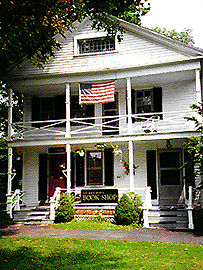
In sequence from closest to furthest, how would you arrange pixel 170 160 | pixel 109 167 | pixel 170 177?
pixel 170 177
pixel 170 160
pixel 109 167

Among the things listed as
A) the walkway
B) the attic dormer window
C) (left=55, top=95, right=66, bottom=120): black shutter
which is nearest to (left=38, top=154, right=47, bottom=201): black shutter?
(left=55, top=95, right=66, bottom=120): black shutter

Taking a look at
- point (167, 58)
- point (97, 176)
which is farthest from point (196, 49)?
point (97, 176)

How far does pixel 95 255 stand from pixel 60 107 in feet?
35.0

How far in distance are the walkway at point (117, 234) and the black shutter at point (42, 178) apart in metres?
4.28

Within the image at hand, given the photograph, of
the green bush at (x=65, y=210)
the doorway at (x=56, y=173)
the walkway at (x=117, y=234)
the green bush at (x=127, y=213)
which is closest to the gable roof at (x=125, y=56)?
the doorway at (x=56, y=173)

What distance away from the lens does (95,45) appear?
703 inches

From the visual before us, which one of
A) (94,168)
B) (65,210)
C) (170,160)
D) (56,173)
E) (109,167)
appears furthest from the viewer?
(56,173)

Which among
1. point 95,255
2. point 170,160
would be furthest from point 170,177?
point 95,255

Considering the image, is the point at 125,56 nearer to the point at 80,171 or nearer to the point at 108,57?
the point at 108,57

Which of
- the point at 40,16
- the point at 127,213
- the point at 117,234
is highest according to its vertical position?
the point at 40,16

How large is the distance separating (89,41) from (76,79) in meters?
2.42

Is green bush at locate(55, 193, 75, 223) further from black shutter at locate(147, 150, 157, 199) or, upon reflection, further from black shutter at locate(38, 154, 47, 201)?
black shutter at locate(147, 150, 157, 199)

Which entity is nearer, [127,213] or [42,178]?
[127,213]

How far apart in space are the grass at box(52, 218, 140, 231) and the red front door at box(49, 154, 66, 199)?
3659 millimetres
